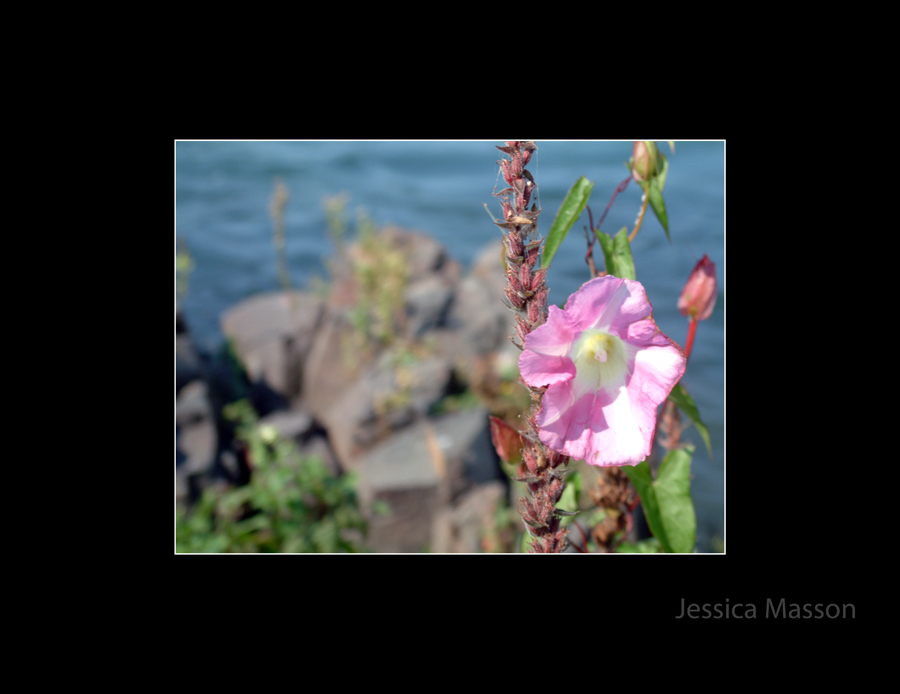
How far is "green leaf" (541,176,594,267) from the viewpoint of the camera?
643mm

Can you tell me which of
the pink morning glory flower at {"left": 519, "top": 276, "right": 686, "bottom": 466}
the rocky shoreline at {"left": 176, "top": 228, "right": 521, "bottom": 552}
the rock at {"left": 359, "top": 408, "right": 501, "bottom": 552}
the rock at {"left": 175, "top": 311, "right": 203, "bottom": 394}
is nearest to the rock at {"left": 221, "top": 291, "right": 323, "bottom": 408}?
the rocky shoreline at {"left": 176, "top": 228, "right": 521, "bottom": 552}

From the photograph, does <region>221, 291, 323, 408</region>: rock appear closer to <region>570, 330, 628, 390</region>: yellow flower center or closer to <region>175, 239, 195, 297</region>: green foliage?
<region>175, 239, 195, 297</region>: green foliage

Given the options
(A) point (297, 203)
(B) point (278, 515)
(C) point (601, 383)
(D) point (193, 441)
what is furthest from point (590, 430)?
(A) point (297, 203)

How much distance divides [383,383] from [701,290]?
2.17 metres

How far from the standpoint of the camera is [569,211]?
0.66 meters

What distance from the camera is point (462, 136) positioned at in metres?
1.08

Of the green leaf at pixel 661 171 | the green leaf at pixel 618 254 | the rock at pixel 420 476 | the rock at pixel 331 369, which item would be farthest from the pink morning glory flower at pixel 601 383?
the rock at pixel 331 369

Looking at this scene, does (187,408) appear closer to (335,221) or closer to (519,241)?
(335,221)

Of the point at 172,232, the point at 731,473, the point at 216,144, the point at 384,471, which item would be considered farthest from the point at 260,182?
the point at 731,473

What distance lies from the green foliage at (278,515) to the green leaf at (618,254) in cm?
148

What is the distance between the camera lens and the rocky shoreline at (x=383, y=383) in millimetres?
2359

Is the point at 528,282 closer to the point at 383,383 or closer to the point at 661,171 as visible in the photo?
the point at 661,171

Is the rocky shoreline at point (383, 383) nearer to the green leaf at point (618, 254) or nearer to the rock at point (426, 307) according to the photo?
the rock at point (426, 307)

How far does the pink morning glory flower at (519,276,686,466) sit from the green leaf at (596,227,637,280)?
11cm
